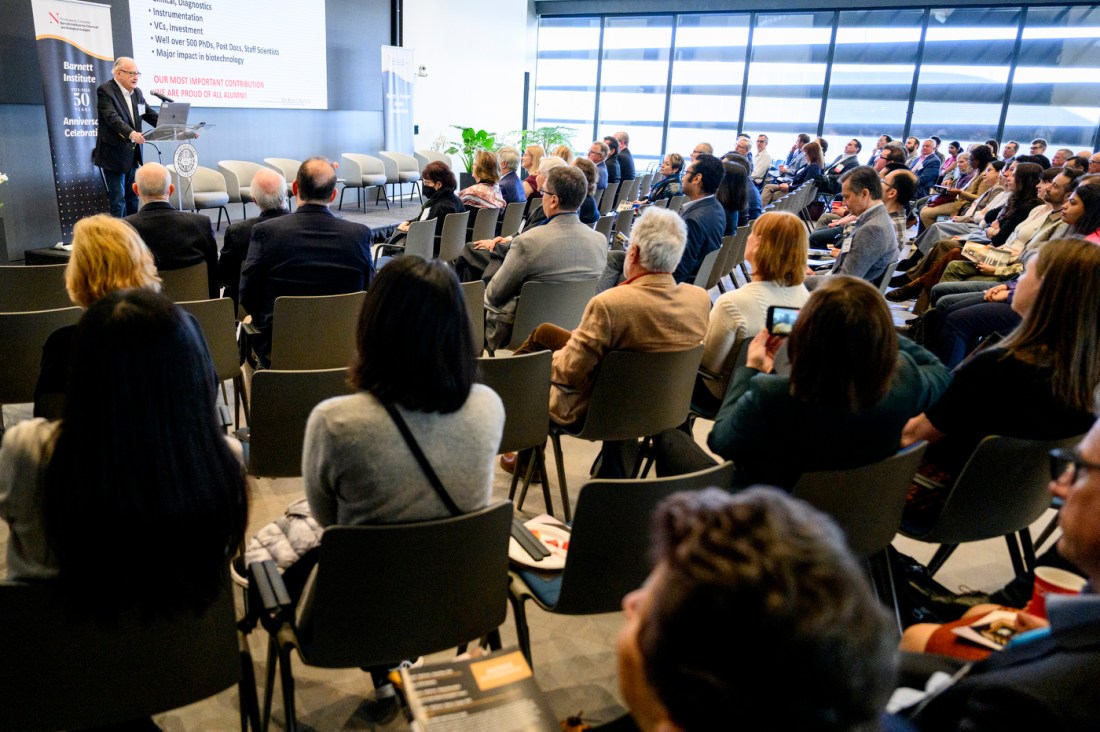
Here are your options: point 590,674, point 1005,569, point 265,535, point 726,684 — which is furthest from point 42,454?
point 1005,569

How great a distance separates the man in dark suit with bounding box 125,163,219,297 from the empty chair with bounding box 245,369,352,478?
1801 millimetres

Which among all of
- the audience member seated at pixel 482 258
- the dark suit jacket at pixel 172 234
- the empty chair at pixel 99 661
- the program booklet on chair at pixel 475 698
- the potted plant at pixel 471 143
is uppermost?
the potted plant at pixel 471 143

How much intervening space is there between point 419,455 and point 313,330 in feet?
6.10

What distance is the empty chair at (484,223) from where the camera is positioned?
6.09m

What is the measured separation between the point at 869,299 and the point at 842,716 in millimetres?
1401

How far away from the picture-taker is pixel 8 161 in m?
6.67

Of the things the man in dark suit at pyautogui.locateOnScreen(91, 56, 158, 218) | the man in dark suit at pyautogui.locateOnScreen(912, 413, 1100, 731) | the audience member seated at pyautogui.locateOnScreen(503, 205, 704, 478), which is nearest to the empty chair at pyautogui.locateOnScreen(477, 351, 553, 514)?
the audience member seated at pyautogui.locateOnScreen(503, 205, 704, 478)

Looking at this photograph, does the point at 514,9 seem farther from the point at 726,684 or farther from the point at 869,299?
the point at 726,684

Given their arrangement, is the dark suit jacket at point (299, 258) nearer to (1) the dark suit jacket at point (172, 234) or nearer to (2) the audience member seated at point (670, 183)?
(1) the dark suit jacket at point (172, 234)

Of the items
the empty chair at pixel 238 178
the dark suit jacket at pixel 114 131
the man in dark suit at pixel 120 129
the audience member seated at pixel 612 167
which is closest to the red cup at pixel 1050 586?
the man in dark suit at pixel 120 129

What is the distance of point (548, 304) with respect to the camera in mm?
3896

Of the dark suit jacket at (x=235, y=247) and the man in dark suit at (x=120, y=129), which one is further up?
the man in dark suit at (x=120, y=129)

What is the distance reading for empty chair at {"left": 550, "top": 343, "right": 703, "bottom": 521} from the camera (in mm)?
2740

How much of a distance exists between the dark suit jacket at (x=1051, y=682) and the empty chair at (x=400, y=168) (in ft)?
34.4
